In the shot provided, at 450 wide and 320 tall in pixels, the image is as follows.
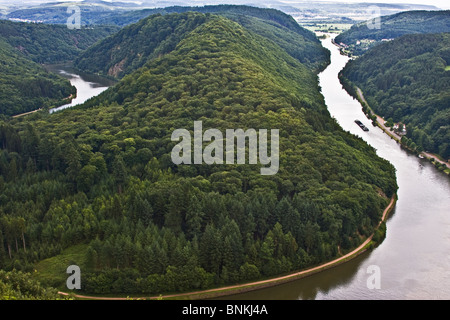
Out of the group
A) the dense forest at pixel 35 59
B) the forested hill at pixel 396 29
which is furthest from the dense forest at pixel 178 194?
the forested hill at pixel 396 29

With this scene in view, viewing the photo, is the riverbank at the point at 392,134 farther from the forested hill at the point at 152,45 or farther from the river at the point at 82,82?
the river at the point at 82,82

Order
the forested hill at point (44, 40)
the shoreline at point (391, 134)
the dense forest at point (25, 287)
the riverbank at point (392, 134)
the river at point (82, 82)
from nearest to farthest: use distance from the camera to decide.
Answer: the dense forest at point (25, 287), the riverbank at point (392, 134), the shoreline at point (391, 134), the river at point (82, 82), the forested hill at point (44, 40)

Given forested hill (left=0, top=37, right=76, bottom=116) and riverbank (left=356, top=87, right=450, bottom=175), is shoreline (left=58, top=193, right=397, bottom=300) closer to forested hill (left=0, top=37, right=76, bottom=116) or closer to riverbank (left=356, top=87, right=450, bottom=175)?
riverbank (left=356, top=87, right=450, bottom=175)

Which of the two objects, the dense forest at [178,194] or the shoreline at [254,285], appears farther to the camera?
the dense forest at [178,194]

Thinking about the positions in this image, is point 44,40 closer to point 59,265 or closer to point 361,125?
point 361,125

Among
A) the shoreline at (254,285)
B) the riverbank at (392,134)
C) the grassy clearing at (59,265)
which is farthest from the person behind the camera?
the riverbank at (392,134)

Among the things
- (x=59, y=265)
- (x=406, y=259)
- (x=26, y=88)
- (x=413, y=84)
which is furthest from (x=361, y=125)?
(x=26, y=88)

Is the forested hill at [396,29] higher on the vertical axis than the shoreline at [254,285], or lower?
higher

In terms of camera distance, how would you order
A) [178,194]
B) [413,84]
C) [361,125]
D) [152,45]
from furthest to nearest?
1. [152,45]
2. [413,84]
3. [361,125]
4. [178,194]

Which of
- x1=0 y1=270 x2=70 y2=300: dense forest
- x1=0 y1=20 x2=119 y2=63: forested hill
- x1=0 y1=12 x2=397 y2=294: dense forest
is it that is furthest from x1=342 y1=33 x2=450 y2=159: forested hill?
x1=0 y1=20 x2=119 y2=63: forested hill
